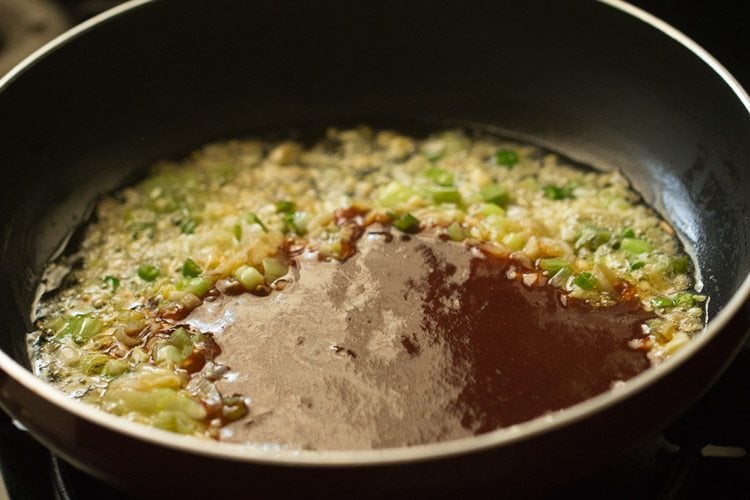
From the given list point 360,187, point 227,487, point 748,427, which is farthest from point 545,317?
point 227,487

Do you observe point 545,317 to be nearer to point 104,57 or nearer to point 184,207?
point 184,207

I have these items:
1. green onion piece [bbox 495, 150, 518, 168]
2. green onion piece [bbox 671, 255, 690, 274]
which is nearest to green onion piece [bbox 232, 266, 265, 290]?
green onion piece [bbox 495, 150, 518, 168]

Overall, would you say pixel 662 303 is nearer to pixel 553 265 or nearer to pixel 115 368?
pixel 553 265

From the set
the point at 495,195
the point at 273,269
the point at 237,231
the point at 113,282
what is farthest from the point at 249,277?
the point at 495,195

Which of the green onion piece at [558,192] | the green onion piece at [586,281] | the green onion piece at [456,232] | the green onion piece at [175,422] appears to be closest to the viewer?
the green onion piece at [175,422]

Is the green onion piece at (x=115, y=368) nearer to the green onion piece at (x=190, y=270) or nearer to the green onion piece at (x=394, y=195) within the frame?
the green onion piece at (x=190, y=270)

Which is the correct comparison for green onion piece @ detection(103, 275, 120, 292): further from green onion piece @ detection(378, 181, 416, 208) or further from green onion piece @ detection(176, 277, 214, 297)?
green onion piece @ detection(378, 181, 416, 208)

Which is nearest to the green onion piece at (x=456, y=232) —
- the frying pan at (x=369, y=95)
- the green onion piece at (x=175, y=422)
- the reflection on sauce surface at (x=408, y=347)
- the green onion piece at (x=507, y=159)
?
the reflection on sauce surface at (x=408, y=347)
